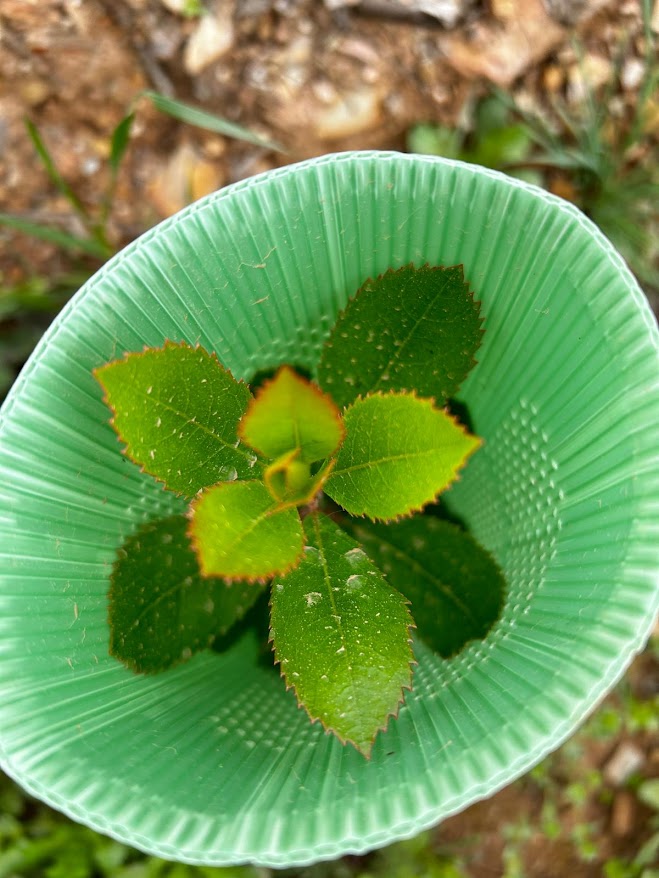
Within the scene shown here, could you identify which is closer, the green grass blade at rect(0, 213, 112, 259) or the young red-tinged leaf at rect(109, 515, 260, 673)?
the young red-tinged leaf at rect(109, 515, 260, 673)

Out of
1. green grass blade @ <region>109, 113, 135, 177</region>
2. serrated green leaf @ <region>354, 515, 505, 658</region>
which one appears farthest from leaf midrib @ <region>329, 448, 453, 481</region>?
green grass blade @ <region>109, 113, 135, 177</region>

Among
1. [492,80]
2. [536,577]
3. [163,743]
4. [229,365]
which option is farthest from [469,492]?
[492,80]

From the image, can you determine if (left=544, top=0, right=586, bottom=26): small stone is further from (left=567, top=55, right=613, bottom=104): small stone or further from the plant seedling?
the plant seedling

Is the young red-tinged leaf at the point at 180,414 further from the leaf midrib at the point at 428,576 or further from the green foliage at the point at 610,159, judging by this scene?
the green foliage at the point at 610,159

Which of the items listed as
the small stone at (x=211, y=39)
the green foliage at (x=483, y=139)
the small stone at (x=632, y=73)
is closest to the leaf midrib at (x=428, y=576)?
the green foliage at (x=483, y=139)

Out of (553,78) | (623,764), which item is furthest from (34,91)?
(623,764)

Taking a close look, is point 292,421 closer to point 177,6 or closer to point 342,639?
point 342,639

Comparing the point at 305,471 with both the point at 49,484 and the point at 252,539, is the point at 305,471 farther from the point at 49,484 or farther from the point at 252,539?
the point at 49,484
